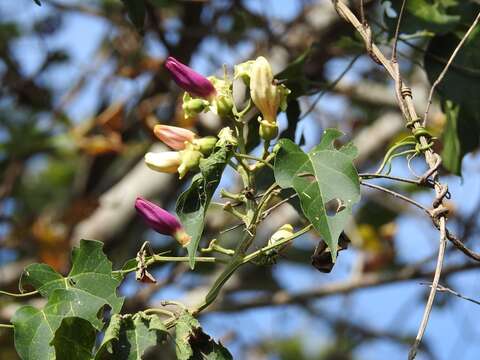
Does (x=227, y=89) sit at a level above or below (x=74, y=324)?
above

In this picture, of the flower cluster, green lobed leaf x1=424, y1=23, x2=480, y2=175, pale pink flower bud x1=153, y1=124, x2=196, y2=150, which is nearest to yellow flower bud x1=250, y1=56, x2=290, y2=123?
the flower cluster

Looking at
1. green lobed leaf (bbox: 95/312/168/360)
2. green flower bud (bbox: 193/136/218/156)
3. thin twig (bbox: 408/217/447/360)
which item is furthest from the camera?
green flower bud (bbox: 193/136/218/156)

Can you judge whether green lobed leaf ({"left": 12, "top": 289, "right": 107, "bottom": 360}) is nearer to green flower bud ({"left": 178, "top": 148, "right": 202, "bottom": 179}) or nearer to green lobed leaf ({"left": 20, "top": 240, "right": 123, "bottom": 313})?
green lobed leaf ({"left": 20, "top": 240, "right": 123, "bottom": 313})

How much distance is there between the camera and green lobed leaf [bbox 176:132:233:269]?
1194 millimetres

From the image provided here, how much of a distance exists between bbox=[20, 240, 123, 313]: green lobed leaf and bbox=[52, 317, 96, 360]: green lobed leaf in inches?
2.2

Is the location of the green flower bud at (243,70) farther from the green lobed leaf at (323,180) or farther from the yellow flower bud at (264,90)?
the green lobed leaf at (323,180)

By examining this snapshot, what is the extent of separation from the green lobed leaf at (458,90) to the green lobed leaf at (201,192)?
Answer: 0.68 meters

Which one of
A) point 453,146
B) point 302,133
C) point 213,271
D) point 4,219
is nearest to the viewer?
point 302,133

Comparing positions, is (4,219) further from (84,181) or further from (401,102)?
(401,102)

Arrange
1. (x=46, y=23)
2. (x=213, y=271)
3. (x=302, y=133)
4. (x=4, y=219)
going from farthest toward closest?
1. (x=213, y=271)
2. (x=46, y=23)
3. (x=4, y=219)
4. (x=302, y=133)

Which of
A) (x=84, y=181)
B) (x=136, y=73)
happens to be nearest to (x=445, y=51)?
(x=136, y=73)

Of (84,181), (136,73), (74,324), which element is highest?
(74,324)

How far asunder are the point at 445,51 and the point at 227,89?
65 cm

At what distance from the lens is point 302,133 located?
1676 millimetres
